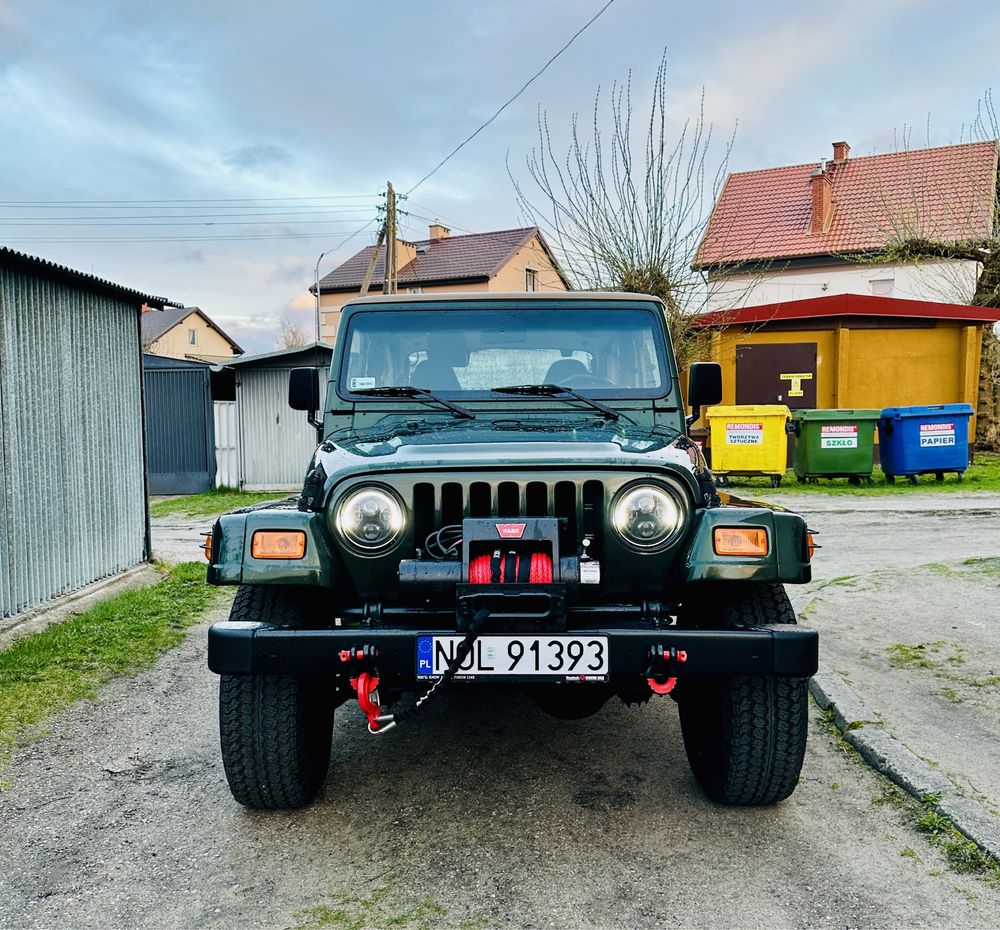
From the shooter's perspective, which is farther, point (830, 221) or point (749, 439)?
point (830, 221)

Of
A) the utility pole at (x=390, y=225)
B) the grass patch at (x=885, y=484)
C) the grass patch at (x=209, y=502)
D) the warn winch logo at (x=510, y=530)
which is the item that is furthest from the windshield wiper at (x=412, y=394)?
the utility pole at (x=390, y=225)

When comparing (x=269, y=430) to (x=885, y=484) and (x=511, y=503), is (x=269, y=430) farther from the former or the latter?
(x=511, y=503)

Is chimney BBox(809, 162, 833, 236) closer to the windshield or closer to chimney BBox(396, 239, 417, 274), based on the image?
chimney BBox(396, 239, 417, 274)

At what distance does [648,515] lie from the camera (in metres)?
3.04

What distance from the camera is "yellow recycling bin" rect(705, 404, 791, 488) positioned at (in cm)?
1492

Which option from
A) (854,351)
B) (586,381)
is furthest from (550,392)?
(854,351)

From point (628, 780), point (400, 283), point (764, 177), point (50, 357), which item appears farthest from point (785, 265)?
point (628, 780)

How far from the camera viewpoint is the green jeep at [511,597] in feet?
9.48

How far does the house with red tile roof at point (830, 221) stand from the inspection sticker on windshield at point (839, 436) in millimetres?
13368

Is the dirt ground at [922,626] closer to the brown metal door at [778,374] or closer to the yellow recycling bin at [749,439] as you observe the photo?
the yellow recycling bin at [749,439]

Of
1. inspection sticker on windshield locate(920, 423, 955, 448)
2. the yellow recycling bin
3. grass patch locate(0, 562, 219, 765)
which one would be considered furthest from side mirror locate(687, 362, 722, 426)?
inspection sticker on windshield locate(920, 423, 955, 448)

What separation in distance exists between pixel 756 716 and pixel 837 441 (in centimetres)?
1265

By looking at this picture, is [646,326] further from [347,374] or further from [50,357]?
[50,357]

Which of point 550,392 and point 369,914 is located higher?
point 550,392
